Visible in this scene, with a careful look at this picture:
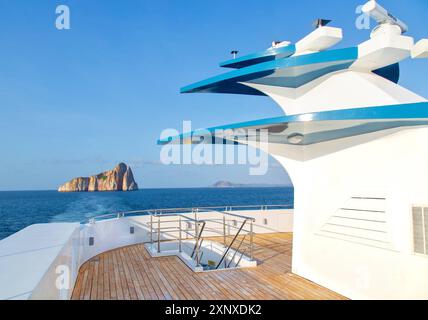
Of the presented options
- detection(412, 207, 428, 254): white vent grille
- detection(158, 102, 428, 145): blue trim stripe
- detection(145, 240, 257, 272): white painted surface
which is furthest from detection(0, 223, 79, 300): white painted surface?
detection(412, 207, 428, 254): white vent grille

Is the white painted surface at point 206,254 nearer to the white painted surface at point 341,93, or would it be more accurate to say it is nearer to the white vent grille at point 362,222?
the white vent grille at point 362,222

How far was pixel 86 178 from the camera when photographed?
370ft

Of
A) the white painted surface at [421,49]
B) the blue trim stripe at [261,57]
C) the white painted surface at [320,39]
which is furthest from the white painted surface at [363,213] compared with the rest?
the blue trim stripe at [261,57]

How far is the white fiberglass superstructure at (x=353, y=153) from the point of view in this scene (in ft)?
14.1

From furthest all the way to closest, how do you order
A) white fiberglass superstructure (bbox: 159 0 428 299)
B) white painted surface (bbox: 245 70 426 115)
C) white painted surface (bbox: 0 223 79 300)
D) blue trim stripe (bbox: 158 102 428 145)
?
white painted surface (bbox: 245 70 426 115) → white fiberglass superstructure (bbox: 159 0 428 299) → blue trim stripe (bbox: 158 102 428 145) → white painted surface (bbox: 0 223 79 300)

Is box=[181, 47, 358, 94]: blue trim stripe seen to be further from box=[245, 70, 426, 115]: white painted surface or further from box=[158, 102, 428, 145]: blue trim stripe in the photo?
box=[158, 102, 428, 145]: blue trim stripe

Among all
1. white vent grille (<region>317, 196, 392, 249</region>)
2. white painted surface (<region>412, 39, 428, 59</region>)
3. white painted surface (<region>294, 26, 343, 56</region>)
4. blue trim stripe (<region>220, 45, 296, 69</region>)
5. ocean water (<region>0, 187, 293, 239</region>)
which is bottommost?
ocean water (<region>0, 187, 293, 239</region>)

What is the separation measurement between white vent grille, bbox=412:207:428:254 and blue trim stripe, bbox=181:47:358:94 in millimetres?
2539

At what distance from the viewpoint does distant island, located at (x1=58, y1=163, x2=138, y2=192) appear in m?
110

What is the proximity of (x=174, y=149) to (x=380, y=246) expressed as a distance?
508cm

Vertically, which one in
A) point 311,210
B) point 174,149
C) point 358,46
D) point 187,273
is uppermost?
point 358,46

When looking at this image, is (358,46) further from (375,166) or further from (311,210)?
(311,210)
